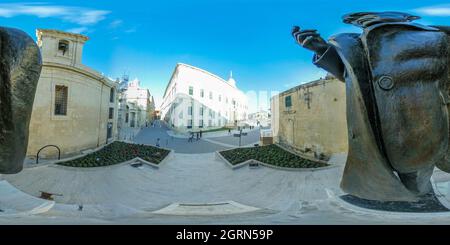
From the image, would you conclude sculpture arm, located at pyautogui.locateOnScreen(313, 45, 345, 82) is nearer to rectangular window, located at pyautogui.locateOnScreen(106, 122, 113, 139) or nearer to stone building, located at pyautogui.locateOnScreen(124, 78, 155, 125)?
stone building, located at pyautogui.locateOnScreen(124, 78, 155, 125)

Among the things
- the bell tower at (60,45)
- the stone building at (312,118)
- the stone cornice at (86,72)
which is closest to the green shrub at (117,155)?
the stone cornice at (86,72)

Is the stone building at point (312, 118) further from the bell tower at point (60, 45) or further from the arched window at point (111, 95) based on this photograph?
the bell tower at point (60, 45)

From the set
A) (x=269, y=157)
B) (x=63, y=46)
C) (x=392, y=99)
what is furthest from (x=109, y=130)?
(x=392, y=99)

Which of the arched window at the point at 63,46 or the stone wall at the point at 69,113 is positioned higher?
the arched window at the point at 63,46

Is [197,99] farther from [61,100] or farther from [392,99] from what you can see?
[392,99]

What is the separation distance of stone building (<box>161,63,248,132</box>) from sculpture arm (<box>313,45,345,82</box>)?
0.88 feet

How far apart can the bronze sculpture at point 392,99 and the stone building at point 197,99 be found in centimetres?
36

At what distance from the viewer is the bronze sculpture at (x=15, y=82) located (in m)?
0.60

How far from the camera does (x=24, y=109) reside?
2.06 ft

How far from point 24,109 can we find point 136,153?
350mm

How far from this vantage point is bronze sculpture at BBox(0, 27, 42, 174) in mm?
604

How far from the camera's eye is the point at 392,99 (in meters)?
0.50

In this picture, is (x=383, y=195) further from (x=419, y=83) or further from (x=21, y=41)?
(x=21, y=41)
